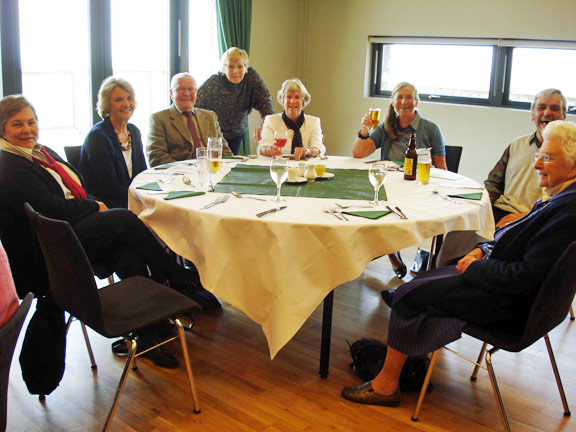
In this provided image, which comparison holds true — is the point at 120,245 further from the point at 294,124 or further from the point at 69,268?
the point at 294,124

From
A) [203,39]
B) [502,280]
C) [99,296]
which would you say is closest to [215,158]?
[99,296]

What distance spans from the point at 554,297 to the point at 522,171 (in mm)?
1800

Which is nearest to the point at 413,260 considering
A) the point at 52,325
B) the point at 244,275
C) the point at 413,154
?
the point at 413,154

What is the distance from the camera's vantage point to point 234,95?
4.81 metres

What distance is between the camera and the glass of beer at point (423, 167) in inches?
123

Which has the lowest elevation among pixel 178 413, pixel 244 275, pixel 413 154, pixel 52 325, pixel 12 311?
pixel 178 413

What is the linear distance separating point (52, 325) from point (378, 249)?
4.29 feet

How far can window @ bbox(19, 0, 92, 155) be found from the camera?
440 centimetres

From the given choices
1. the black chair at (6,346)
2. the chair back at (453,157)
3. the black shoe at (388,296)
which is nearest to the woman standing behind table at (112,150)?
the black shoe at (388,296)

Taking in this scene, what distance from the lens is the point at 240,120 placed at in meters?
4.94

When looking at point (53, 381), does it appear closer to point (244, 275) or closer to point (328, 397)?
point (244, 275)

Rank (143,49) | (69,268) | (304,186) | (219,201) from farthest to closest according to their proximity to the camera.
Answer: (143,49) → (304,186) → (219,201) → (69,268)

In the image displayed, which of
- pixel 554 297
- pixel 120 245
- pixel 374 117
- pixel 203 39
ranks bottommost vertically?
pixel 120 245

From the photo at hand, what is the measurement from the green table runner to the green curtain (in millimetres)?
2538
